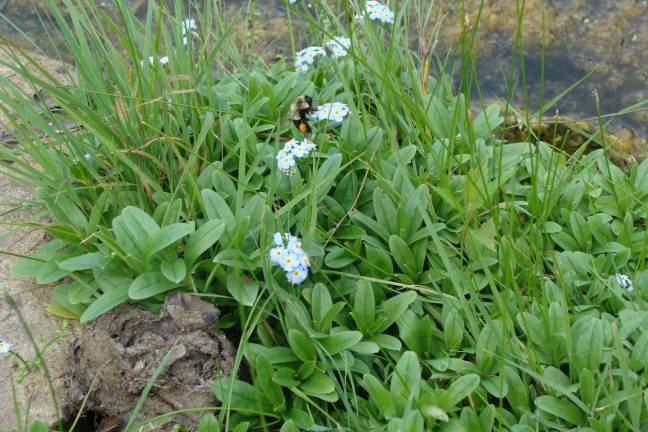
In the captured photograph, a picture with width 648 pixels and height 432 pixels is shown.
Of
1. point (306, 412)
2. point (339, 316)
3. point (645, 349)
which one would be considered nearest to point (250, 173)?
point (339, 316)

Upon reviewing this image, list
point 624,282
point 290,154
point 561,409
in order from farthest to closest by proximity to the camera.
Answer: point 290,154 → point 624,282 → point 561,409

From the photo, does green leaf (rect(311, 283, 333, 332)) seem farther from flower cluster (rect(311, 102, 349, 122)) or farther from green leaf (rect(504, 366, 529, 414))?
flower cluster (rect(311, 102, 349, 122))

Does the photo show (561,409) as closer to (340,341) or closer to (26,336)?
(340,341)

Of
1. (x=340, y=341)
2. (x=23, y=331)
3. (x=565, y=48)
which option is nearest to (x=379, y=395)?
(x=340, y=341)

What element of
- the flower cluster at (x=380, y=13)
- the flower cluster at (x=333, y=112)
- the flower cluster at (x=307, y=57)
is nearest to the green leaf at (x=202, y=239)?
the flower cluster at (x=333, y=112)

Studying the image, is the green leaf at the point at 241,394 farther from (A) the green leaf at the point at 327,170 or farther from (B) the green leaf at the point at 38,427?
(A) the green leaf at the point at 327,170

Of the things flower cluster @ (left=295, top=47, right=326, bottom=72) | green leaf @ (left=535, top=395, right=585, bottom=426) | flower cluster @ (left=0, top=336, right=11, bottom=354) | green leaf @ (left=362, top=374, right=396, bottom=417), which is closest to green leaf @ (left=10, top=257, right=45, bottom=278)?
flower cluster @ (left=0, top=336, right=11, bottom=354)
